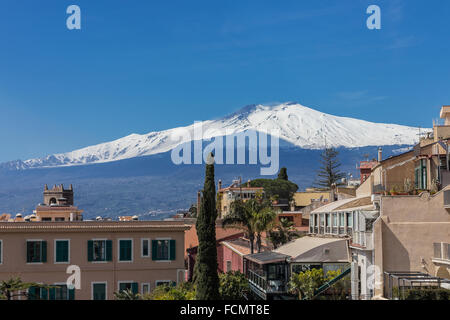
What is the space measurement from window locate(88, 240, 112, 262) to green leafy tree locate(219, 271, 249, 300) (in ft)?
20.2

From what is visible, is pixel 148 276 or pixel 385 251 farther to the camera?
pixel 148 276

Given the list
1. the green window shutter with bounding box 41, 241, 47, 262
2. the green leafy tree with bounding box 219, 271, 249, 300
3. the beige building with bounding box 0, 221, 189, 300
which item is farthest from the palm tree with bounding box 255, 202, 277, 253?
the green window shutter with bounding box 41, 241, 47, 262

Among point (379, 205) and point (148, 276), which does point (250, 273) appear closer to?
point (148, 276)

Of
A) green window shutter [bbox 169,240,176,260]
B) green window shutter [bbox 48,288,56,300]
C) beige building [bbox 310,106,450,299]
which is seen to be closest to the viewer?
beige building [bbox 310,106,450,299]

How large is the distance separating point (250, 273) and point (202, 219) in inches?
252

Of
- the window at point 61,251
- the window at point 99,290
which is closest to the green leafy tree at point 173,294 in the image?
the window at point 99,290

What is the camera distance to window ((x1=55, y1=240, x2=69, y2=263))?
32969 mm

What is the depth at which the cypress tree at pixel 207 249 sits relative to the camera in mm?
27547

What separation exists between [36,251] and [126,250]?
15.0 ft

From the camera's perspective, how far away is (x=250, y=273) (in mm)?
34719

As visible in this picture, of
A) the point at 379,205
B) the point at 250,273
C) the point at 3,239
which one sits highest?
the point at 379,205

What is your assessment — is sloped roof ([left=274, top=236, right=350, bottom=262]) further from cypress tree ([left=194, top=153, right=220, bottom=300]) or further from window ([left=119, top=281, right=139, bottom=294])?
window ([left=119, top=281, right=139, bottom=294])

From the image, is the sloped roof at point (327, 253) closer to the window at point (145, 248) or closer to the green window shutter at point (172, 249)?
the green window shutter at point (172, 249)

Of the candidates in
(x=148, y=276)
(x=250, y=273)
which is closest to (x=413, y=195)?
(x=250, y=273)
